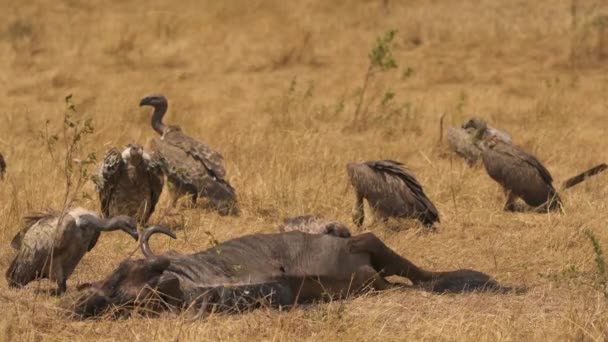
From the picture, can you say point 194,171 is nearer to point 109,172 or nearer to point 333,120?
point 109,172

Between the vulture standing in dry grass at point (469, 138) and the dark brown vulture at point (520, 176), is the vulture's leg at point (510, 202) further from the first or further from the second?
the vulture standing in dry grass at point (469, 138)

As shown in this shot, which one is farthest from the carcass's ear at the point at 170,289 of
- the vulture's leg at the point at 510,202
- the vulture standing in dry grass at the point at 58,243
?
the vulture's leg at the point at 510,202

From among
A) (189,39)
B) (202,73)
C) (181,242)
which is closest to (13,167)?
(181,242)

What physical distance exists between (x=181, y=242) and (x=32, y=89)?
8.36 metres

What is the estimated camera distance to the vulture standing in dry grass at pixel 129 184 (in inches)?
381

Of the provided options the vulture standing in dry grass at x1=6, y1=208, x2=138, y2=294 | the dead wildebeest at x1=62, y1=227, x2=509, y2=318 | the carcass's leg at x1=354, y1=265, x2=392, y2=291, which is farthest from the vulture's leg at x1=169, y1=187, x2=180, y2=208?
the carcass's leg at x1=354, y1=265, x2=392, y2=291

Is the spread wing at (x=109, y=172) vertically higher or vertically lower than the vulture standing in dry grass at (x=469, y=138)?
higher

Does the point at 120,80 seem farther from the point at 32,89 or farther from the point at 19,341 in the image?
the point at 19,341

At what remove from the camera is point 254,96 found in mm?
16562

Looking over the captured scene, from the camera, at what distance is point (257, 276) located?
700cm

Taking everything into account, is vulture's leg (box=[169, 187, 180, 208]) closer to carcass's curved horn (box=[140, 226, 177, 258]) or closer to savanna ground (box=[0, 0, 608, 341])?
savanna ground (box=[0, 0, 608, 341])

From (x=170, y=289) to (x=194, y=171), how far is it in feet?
12.4

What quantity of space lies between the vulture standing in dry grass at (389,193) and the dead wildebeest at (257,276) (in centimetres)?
187

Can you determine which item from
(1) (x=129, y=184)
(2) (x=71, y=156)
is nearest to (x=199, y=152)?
(1) (x=129, y=184)
